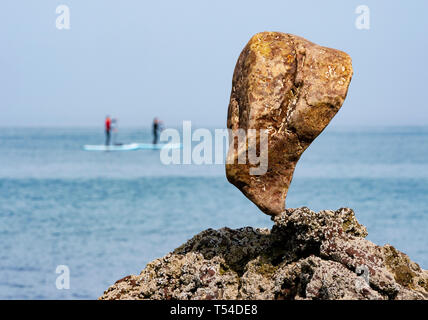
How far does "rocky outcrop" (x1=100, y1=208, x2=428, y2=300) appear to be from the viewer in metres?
4.80

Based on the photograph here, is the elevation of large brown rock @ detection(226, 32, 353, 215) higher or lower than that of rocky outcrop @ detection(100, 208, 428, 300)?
higher

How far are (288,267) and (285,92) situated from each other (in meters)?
1.49

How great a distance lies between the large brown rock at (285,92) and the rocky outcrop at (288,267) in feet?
2.02

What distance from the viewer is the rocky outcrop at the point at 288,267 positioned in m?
4.80

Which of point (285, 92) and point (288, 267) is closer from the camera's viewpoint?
point (288, 267)

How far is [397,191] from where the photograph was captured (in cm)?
2347

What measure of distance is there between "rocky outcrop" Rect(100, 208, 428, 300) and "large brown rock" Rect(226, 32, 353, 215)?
617 mm

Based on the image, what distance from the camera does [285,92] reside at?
17.6 ft

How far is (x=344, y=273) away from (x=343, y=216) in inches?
32.0

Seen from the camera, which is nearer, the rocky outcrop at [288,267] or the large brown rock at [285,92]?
the rocky outcrop at [288,267]

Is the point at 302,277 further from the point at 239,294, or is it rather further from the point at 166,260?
the point at 166,260

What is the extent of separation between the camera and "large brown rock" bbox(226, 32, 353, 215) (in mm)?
5324

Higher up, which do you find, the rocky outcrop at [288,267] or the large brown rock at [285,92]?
the large brown rock at [285,92]

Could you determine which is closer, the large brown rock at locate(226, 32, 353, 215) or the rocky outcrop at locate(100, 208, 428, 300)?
the rocky outcrop at locate(100, 208, 428, 300)
